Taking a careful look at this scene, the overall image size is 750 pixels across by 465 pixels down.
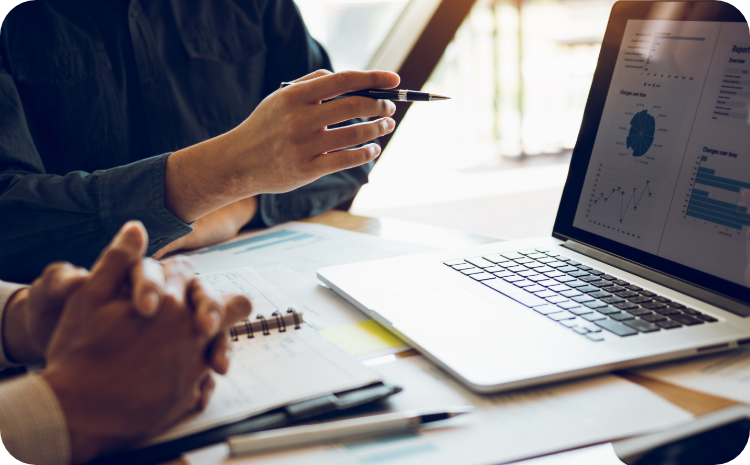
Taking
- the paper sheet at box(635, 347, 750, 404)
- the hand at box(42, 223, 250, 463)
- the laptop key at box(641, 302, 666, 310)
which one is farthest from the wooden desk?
the hand at box(42, 223, 250, 463)

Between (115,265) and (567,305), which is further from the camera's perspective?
(567,305)

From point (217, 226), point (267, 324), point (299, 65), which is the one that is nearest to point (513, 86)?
point (299, 65)

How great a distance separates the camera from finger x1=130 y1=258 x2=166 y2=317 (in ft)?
1.16

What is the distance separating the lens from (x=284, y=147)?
0.67 metres

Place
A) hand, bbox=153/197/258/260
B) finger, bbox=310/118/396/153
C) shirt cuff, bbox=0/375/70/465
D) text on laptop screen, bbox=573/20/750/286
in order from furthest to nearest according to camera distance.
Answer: hand, bbox=153/197/258/260 < finger, bbox=310/118/396/153 < text on laptop screen, bbox=573/20/750/286 < shirt cuff, bbox=0/375/70/465

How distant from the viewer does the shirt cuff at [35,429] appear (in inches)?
13.5

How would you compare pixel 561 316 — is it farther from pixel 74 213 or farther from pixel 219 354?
pixel 74 213

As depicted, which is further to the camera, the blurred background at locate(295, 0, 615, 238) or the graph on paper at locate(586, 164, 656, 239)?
the blurred background at locate(295, 0, 615, 238)

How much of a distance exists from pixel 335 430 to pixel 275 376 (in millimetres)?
88

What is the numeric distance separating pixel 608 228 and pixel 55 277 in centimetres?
66

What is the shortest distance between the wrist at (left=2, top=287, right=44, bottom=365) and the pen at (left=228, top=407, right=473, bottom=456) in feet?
0.77

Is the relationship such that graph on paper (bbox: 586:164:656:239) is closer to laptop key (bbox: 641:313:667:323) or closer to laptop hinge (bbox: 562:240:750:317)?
laptop hinge (bbox: 562:240:750:317)

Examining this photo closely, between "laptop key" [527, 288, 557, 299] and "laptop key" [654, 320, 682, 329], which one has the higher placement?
"laptop key" [654, 320, 682, 329]

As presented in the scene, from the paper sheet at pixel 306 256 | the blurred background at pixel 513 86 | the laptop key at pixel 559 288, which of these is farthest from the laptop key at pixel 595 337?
the blurred background at pixel 513 86
